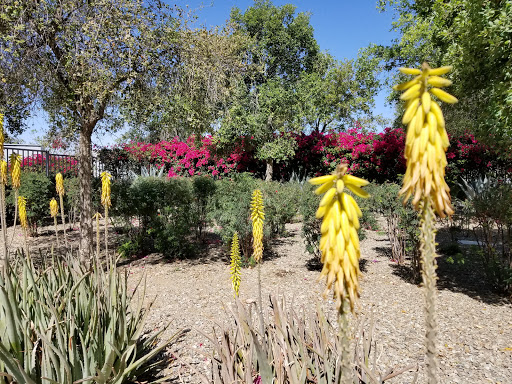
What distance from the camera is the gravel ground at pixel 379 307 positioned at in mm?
3571

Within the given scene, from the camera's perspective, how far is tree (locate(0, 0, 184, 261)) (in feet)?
17.9

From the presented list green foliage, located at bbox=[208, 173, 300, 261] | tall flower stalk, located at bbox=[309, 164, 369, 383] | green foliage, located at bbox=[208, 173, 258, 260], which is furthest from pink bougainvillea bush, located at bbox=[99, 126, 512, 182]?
tall flower stalk, located at bbox=[309, 164, 369, 383]

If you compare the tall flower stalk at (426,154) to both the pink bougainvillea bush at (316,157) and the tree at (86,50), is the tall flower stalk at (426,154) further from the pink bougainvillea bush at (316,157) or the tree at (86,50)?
the pink bougainvillea bush at (316,157)

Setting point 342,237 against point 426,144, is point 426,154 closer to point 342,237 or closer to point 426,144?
point 426,144

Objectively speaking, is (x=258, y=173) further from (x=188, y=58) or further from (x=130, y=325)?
(x=130, y=325)

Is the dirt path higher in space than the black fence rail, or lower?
lower

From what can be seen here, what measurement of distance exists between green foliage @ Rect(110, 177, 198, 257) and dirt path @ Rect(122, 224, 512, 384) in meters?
0.48

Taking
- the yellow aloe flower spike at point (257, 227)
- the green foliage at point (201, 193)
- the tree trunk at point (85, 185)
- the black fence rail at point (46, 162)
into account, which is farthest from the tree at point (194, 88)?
the black fence rail at point (46, 162)

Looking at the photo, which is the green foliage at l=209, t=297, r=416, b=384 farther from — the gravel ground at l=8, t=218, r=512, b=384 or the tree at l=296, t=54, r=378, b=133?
the tree at l=296, t=54, r=378, b=133

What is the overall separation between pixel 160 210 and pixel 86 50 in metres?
3.94

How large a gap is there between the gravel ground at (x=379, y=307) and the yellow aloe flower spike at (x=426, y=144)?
1858mm

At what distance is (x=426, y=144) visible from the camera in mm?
937

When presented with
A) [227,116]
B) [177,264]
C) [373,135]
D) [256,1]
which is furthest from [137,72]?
[256,1]

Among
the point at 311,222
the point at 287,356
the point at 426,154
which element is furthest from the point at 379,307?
the point at 426,154
